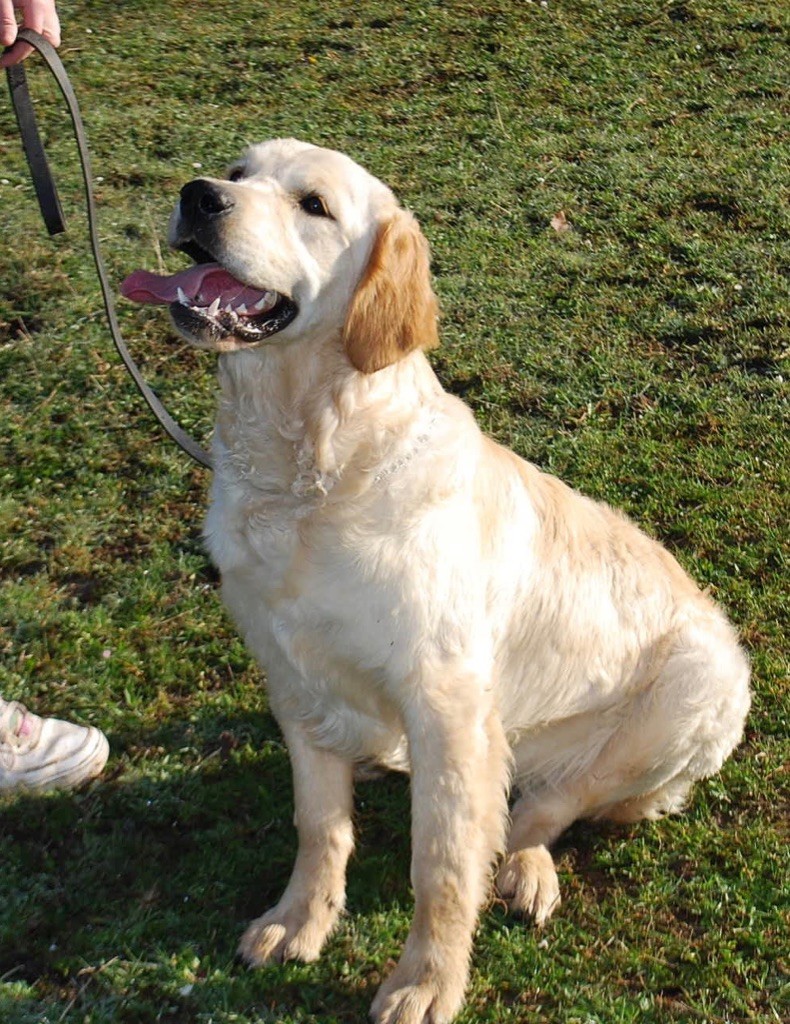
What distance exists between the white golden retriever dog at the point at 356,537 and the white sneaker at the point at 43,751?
2.39ft

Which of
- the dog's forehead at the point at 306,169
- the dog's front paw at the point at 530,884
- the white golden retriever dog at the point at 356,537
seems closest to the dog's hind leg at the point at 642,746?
the dog's front paw at the point at 530,884

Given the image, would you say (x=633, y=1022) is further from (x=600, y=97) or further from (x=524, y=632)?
(x=600, y=97)

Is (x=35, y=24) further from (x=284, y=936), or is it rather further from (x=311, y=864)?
(x=284, y=936)

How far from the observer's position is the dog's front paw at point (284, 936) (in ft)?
10.1

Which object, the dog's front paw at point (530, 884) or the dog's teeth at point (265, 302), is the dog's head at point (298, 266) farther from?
the dog's front paw at point (530, 884)

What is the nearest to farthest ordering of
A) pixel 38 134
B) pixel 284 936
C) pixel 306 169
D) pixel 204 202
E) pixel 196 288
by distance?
pixel 204 202 < pixel 196 288 < pixel 306 169 < pixel 284 936 < pixel 38 134

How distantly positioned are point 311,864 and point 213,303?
5.04ft

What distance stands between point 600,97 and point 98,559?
568 centimetres

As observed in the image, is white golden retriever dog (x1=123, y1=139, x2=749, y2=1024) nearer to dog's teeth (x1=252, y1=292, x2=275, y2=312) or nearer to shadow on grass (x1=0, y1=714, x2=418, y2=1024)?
dog's teeth (x1=252, y1=292, x2=275, y2=312)

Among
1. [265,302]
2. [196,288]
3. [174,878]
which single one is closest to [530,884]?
[174,878]

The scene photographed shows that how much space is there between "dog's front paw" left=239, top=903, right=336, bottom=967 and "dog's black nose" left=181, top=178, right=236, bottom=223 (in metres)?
1.83

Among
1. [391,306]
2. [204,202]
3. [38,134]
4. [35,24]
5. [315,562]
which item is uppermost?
[35,24]

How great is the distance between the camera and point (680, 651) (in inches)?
138

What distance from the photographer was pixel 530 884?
329 centimetres
